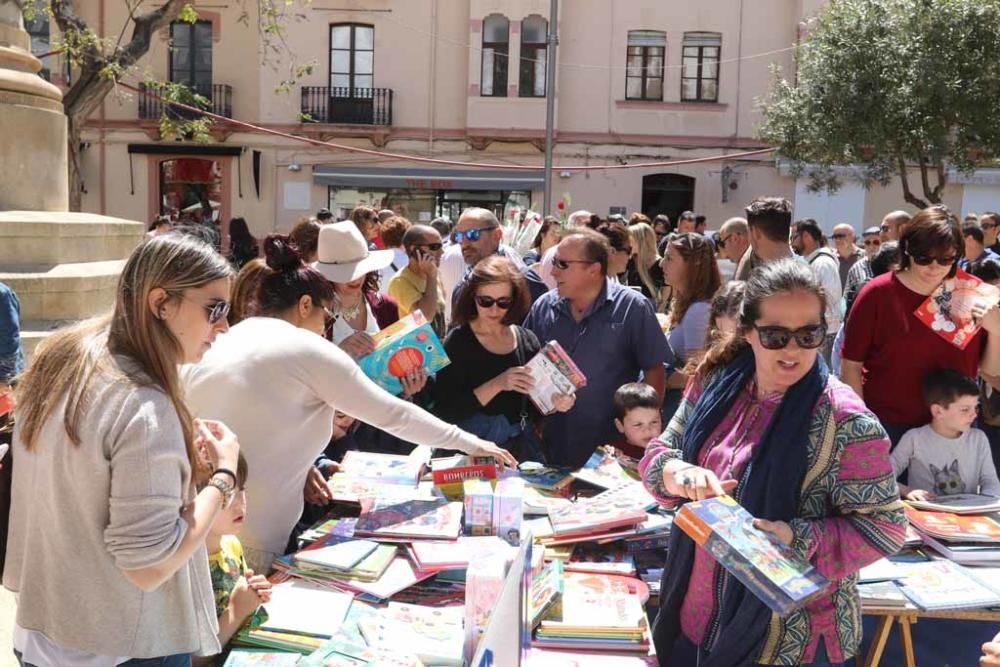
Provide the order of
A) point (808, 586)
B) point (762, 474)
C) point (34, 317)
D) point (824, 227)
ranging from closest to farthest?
point (808, 586) < point (762, 474) < point (34, 317) < point (824, 227)

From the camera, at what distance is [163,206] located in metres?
21.1

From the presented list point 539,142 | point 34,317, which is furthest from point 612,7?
point 34,317

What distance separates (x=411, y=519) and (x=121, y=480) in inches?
53.2

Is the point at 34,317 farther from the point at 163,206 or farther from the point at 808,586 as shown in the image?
the point at 163,206

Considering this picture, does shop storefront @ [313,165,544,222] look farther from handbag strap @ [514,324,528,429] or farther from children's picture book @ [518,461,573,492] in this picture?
children's picture book @ [518,461,573,492]

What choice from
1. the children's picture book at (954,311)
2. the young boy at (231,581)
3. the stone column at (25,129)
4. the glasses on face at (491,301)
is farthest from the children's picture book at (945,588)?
the stone column at (25,129)

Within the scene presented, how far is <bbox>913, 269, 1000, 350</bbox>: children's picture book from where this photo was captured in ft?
12.0

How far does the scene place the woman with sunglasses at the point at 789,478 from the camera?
6.95 feet

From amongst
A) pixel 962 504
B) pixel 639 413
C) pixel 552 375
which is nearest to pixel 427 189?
pixel 639 413

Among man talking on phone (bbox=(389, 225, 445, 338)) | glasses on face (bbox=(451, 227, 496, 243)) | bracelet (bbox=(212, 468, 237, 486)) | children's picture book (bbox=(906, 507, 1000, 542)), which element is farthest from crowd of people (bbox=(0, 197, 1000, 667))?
glasses on face (bbox=(451, 227, 496, 243))

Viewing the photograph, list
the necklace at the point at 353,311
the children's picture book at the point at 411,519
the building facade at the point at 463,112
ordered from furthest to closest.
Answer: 1. the building facade at the point at 463,112
2. the necklace at the point at 353,311
3. the children's picture book at the point at 411,519

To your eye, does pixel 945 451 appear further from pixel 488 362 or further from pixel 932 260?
pixel 488 362

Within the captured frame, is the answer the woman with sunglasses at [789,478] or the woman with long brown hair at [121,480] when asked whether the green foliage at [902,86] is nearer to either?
the woman with sunglasses at [789,478]

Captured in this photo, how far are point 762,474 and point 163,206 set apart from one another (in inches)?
829
